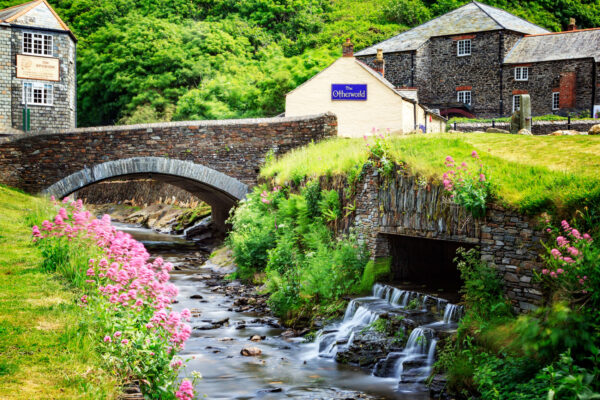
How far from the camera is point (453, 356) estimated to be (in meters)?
8.05

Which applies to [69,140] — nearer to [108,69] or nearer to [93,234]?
[93,234]

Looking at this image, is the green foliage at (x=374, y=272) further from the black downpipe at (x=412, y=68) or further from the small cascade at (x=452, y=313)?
the black downpipe at (x=412, y=68)

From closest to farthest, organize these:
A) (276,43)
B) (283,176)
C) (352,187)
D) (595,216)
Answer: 1. (595,216)
2. (352,187)
3. (283,176)
4. (276,43)

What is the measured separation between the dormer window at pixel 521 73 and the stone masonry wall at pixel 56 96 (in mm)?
28804

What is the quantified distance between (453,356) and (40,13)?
3356 centimetres

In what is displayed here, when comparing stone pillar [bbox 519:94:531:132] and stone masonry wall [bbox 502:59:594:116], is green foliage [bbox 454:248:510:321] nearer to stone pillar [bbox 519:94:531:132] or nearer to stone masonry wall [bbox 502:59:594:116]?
stone pillar [bbox 519:94:531:132]

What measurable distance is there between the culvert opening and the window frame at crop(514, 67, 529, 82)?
31.7 meters

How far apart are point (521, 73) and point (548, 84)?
1980mm

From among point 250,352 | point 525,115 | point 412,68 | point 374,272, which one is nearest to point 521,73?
point 412,68

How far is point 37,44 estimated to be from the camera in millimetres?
34688

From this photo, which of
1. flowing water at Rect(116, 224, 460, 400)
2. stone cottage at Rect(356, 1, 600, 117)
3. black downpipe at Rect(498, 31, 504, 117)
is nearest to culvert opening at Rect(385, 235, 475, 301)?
flowing water at Rect(116, 224, 460, 400)

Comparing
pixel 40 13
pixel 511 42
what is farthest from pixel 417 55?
pixel 40 13

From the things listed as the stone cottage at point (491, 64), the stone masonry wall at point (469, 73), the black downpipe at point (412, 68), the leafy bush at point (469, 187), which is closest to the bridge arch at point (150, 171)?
the leafy bush at point (469, 187)

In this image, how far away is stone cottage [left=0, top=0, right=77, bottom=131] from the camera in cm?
3359
